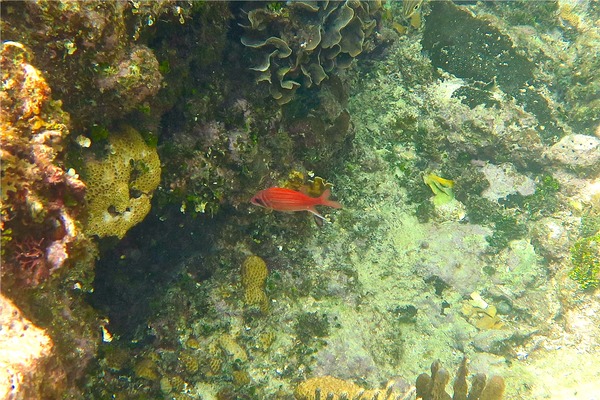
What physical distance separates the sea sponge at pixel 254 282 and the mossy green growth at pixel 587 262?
5.54m

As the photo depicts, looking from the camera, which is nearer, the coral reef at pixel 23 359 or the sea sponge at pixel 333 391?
the coral reef at pixel 23 359

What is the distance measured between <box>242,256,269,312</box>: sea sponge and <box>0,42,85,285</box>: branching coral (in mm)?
2535

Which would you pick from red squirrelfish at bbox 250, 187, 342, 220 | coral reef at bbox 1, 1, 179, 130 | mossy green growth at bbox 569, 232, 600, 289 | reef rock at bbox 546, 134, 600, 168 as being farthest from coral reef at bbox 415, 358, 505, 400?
reef rock at bbox 546, 134, 600, 168

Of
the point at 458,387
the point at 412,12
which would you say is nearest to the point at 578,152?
the point at 412,12

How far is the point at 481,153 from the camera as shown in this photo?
7.08 meters

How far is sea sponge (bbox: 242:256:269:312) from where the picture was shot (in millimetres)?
4727

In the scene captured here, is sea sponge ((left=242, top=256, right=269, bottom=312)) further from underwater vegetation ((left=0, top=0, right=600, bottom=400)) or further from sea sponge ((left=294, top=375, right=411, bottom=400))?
sea sponge ((left=294, top=375, right=411, bottom=400))

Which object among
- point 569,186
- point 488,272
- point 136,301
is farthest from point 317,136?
point 569,186

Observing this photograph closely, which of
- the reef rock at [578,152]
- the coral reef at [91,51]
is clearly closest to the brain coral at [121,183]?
the coral reef at [91,51]

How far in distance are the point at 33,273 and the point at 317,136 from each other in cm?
372

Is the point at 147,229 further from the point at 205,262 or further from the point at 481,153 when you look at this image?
the point at 481,153

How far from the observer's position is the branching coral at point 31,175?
7.07ft

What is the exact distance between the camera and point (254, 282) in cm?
476

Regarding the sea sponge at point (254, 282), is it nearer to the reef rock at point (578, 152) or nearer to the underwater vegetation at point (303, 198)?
the underwater vegetation at point (303, 198)
